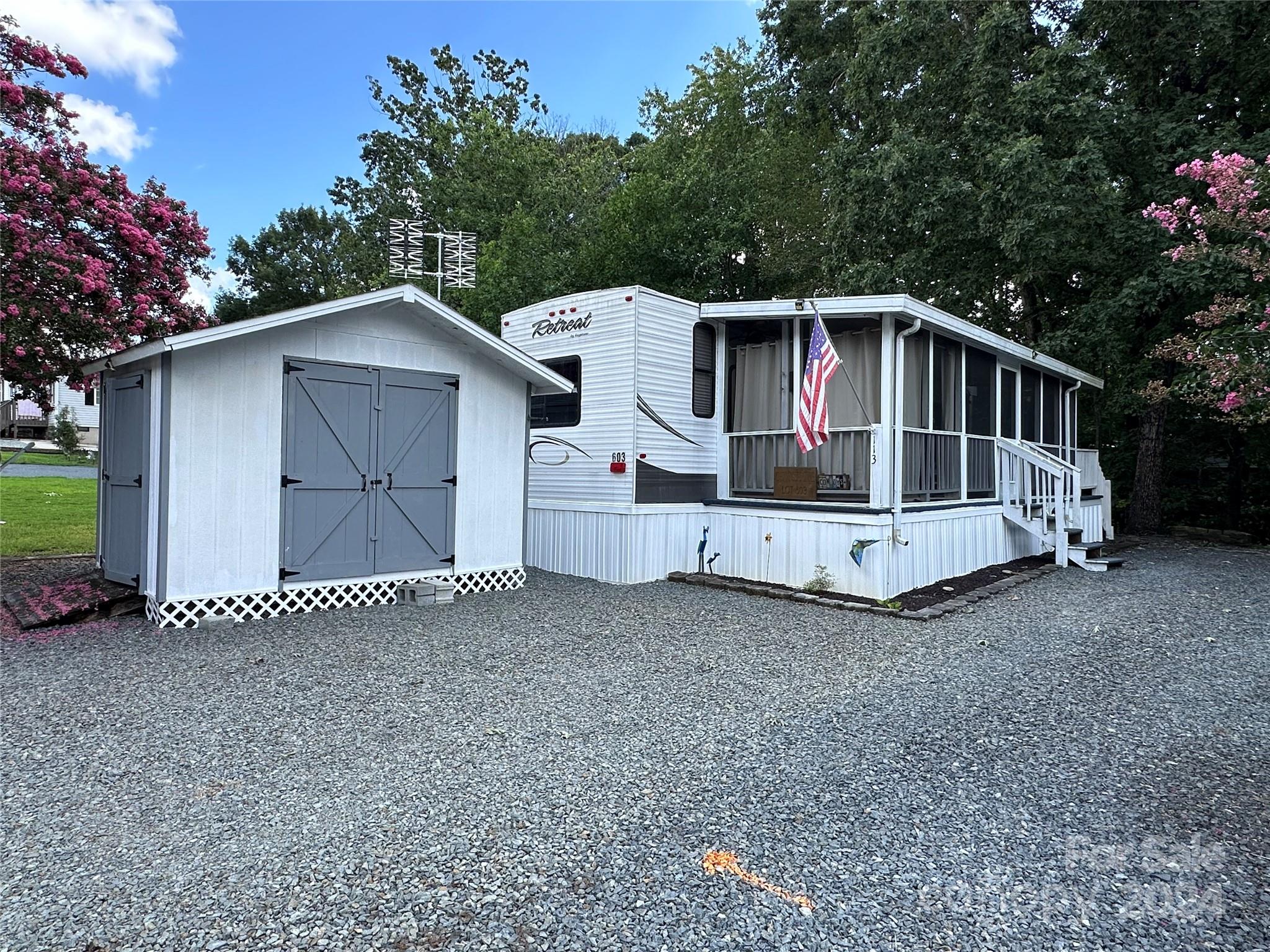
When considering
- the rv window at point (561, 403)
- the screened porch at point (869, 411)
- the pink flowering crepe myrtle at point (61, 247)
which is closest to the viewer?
the pink flowering crepe myrtle at point (61, 247)

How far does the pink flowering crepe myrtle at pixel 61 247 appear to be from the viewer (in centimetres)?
769

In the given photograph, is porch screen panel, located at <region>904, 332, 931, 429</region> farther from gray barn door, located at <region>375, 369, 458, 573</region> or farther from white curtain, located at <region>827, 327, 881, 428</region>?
gray barn door, located at <region>375, 369, 458, 573</region>

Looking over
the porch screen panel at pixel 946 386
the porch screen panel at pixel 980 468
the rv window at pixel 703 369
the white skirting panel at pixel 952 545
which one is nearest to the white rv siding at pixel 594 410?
the rv window at pixel 703 369

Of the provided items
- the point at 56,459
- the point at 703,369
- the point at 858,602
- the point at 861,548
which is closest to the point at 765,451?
the point at 703,369

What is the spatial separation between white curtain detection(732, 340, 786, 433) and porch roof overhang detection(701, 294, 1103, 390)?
49cm

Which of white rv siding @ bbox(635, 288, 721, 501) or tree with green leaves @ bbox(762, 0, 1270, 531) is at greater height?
tree with green leaves @ bbox(762, 0, 1270, 531)

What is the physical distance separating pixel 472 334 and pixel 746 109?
17193 millimetres

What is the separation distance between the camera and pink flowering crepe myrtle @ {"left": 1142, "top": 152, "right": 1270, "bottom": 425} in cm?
925

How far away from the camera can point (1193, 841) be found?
2926mm

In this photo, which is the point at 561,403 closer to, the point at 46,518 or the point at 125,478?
the point at 125,478

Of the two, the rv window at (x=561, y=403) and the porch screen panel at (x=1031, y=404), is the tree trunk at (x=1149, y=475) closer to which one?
the porch screen panel at (x=1031, y=404)

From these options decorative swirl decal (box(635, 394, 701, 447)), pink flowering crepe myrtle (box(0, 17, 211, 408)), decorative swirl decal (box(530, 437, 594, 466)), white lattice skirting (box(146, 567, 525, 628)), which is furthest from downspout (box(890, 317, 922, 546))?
pink flowering crepe myrtle (box(0, 17, 211, 408))

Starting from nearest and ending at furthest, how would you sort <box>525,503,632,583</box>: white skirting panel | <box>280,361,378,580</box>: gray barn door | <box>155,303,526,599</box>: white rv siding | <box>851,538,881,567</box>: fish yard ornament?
<box>155,303,526,599</box>: white rv siding, <box>280,361,378,580</box>: gray barn door, <box>851,538,881,567</box>: fish yard ornament, <box>525,503,632,583</box>: white skirting panel

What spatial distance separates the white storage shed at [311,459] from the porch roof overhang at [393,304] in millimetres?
18
